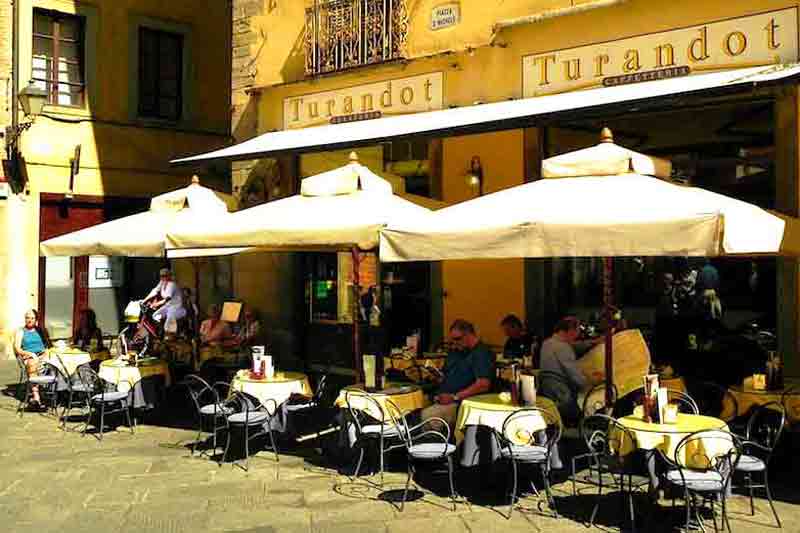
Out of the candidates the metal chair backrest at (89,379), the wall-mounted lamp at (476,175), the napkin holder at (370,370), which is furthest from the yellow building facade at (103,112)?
→ the napkin holder at (370,370)

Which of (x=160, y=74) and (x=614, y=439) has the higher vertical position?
(x=160, y=74)

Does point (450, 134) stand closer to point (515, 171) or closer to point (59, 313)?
point (515, 171)

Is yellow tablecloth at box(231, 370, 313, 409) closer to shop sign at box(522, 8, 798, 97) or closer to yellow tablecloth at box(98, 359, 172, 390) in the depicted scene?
yellow tablecloth at box(98, 359, 172, 390)

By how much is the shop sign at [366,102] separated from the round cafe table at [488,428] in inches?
221

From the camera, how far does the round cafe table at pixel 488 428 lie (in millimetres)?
6016

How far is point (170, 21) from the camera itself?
57.1 feet

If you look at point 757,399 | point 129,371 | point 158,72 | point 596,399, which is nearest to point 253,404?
point 129,371

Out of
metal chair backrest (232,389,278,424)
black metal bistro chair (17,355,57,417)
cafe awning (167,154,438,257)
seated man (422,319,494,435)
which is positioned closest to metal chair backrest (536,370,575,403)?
seated man (422,319,494,435)

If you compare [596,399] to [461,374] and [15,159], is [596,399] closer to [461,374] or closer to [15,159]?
[461,374]

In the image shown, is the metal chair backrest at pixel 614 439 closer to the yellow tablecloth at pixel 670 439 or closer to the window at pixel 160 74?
the yellow tablecloth at pixel 670 439

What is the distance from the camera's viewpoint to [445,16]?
10.8 m

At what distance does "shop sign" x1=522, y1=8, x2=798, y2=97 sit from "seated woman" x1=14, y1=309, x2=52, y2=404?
21.8ft

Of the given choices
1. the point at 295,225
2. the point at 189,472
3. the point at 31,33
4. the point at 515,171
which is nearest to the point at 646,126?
Result: the point at 515,171

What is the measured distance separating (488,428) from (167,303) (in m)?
6.47
